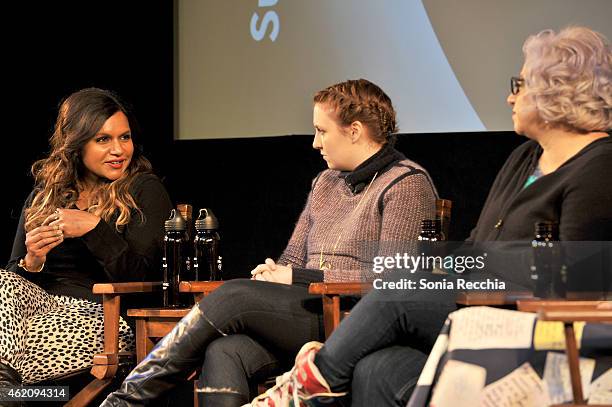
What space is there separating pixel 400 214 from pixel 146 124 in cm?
208

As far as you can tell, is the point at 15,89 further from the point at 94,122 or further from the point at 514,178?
the point at 514,178

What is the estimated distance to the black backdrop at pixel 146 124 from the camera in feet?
15.5

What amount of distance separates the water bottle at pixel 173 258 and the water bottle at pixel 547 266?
1383 mm

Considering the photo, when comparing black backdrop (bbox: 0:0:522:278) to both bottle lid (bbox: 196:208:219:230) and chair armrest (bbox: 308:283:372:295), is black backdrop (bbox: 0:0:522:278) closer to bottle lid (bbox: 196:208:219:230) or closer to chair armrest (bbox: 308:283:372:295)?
bottle lid (bbox: 196:208:219:230)

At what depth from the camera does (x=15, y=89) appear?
186 inches

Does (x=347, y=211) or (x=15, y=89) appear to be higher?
(x=15, y=89)

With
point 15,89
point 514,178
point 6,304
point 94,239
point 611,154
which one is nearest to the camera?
point 611,154

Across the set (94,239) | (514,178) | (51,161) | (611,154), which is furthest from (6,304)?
(611,154)

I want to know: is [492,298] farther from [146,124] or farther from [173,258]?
[146,124]

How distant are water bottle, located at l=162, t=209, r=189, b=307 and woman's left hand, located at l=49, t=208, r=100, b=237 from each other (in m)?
0.28

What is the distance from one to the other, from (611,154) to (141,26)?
9.64 feet

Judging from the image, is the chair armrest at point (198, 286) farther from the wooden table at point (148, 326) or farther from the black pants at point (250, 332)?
the black pants at point (250, 332)

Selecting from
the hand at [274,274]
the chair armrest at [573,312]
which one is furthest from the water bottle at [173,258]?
the chair armrest at [573,312]

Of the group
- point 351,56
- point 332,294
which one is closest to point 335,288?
point 332,294
